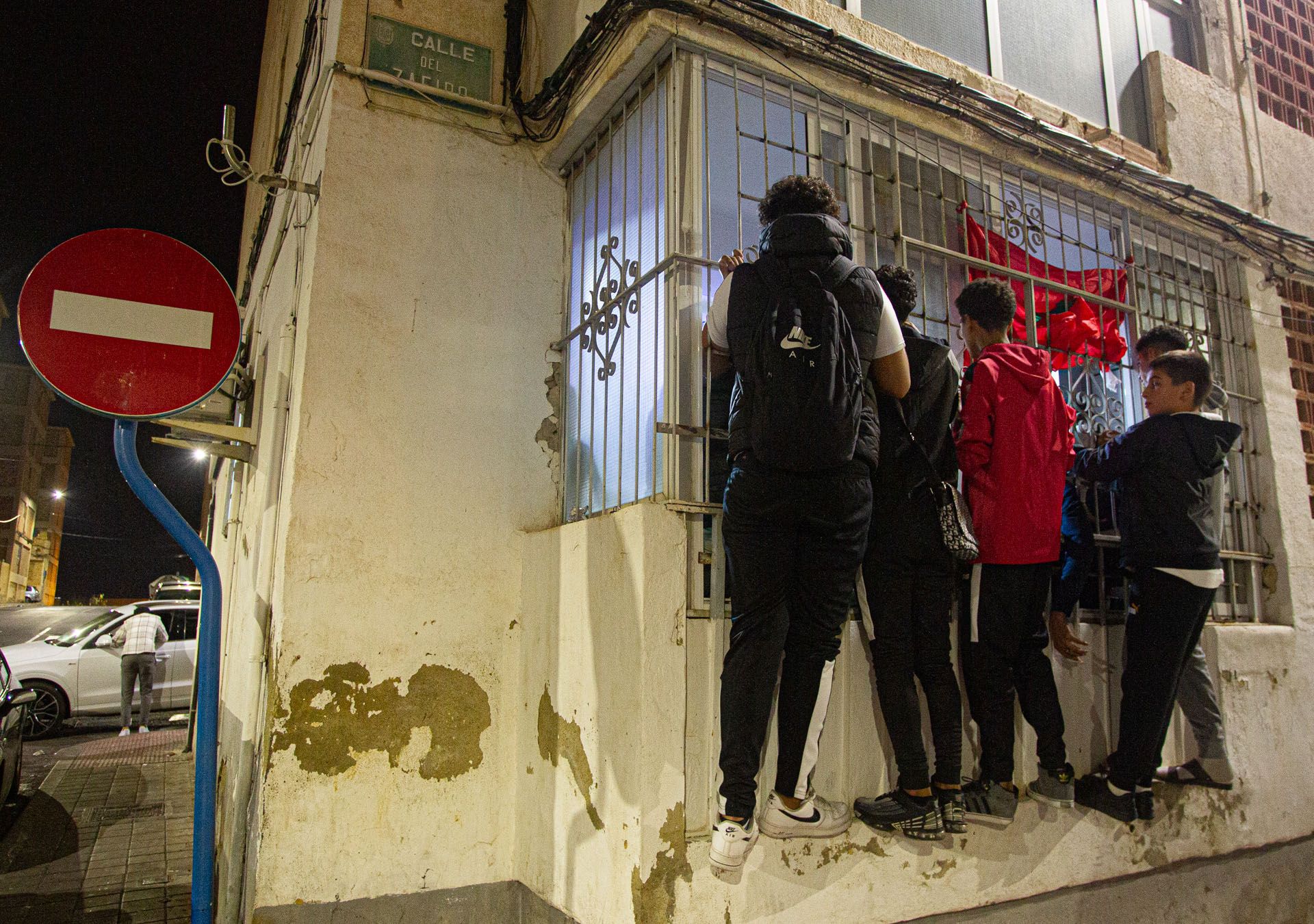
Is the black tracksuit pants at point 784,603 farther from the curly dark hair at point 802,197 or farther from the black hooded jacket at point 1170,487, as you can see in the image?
the black hooded jacket at point 1170,487

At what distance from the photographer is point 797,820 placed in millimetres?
2838

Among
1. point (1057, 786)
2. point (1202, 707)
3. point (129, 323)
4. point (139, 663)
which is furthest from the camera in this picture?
point (139, 663)

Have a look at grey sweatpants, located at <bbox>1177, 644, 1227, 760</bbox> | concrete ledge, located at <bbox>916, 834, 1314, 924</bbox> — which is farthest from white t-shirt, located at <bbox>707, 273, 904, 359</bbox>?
grey sweatpants, located at <bbox>1177, 644, 1227, 760</bbox>

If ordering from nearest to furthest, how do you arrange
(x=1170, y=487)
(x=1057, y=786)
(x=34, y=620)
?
1. (x=1057, y=786)
2. (x=1170, y=487)
3. (x=34, y=620)

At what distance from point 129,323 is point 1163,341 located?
A: 460cm

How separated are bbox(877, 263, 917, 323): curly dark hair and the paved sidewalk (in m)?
4.61

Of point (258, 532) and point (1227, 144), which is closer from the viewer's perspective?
point (258, 532)

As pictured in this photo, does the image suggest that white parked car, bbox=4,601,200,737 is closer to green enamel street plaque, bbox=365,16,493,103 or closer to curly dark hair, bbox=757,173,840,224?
green enamel street plaque, bbox=365,16,493,103

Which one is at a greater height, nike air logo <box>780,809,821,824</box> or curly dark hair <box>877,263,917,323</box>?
curly dark hair <box>877,263,917,323</box>

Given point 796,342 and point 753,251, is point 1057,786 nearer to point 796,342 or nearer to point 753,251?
point 796,342

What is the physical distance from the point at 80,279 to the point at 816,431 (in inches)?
105

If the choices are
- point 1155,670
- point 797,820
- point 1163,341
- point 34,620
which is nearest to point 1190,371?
point 1163,341

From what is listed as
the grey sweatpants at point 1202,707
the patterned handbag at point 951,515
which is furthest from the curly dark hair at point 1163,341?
the patterned handbag at point 951,515

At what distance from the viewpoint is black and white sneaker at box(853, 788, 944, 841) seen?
2.98 meters
